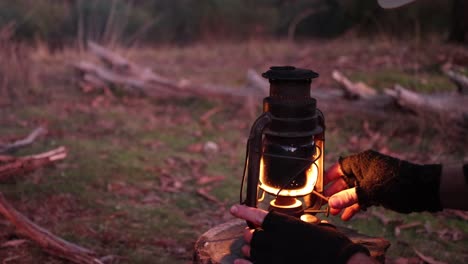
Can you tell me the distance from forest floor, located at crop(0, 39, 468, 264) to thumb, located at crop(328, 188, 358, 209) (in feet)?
5.06

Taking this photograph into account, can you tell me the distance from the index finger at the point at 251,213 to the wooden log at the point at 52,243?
5.25 ft

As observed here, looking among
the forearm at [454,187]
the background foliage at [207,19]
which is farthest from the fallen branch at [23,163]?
the background foliage at [207,19]

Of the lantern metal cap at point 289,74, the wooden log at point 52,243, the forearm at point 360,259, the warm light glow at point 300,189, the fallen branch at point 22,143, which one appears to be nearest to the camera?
the forearm at point 360,259

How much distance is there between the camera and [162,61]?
1341 centimetres

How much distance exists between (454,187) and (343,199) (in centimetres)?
60

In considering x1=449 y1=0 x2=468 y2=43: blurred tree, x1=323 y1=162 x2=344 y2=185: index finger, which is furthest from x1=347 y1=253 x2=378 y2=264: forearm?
x1=449 y1=0 x2=468 y2=43: blurred tree

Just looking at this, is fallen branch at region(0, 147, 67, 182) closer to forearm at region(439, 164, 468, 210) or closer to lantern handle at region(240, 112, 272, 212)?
lantern handle at region(240, 112, 272, 212)

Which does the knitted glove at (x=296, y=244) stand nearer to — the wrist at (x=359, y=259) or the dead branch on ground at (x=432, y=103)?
the wrist at (x=359, y=259)

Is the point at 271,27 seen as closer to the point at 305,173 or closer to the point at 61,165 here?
the point at 61,165

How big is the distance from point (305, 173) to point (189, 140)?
189 inches

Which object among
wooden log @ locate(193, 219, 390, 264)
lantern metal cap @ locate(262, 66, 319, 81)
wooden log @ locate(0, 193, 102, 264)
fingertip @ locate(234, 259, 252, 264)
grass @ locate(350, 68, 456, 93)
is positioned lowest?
wooden log @ locate(0, 193, 102, 264)

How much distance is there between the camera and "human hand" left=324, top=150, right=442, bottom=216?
2650 mm

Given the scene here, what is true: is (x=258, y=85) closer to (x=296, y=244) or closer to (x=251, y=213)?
(x=251, y=213)

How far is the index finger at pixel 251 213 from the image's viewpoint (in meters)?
2.57
